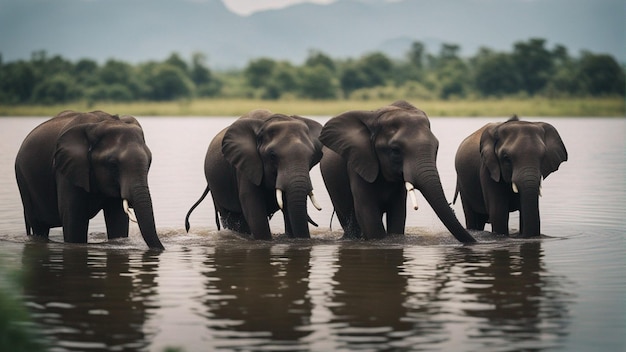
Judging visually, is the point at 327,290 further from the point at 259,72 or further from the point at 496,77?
the point at 259,72

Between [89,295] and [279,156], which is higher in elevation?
[279,156]

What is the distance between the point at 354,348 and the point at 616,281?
173 inches

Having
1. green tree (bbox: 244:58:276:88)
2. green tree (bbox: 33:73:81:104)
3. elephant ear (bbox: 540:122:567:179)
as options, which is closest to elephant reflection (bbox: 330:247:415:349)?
elephant ear (bbox: 540:122:567:179)

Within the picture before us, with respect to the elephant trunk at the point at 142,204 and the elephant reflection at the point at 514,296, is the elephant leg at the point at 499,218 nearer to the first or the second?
the elephant reflection at the point at 514,296

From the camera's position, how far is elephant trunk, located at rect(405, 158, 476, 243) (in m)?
14.8

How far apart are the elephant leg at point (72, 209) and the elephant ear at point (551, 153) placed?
5.69m

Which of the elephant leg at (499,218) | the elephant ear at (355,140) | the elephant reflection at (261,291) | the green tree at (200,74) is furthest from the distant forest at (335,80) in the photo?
the elephant reflection at (261,291)

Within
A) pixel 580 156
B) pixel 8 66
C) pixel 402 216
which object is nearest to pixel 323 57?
pixel 8 66

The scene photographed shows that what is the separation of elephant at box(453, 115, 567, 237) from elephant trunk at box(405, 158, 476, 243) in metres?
1.34

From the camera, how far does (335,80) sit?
111 meters

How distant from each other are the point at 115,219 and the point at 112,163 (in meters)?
1.16

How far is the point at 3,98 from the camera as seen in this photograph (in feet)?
333

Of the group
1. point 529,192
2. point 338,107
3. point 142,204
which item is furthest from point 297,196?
point 338,107

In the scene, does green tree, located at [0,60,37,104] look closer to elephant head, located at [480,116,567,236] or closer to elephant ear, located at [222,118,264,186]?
elephant ear, located at [222,118,264,186]
